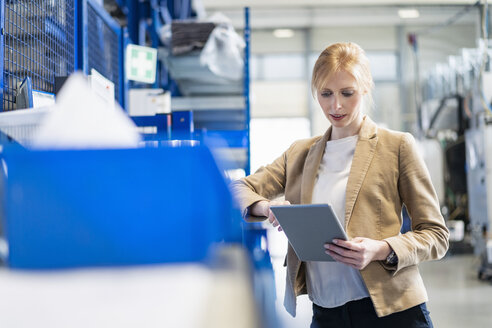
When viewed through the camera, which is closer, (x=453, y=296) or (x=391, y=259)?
(x=391, y=259)

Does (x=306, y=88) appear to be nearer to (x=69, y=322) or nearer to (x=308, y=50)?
(x=308, y=50)

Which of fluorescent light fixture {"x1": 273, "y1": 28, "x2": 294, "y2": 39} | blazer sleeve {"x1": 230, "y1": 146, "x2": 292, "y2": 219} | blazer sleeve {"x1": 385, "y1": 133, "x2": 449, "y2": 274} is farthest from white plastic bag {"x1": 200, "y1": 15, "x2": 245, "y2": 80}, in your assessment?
fluorescent light fixture {"x1": 273, "y1": 28, "x2": 294, "y2": 39}

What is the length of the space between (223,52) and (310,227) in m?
3.61

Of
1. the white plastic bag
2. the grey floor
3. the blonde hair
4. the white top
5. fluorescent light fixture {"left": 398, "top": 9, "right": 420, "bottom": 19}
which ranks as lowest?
the grey floor

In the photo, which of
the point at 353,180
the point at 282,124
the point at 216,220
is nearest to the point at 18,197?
the point at 216,220

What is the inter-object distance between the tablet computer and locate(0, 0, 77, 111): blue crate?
1137mm

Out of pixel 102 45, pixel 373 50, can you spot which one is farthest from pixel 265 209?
pixel 373 50

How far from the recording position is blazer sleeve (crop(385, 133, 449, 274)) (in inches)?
55.4

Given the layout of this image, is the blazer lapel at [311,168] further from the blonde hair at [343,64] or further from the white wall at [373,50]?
the white wall at [373,50]

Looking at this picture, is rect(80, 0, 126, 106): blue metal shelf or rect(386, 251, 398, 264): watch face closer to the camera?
rect(386, 251, 398, 264): watch face

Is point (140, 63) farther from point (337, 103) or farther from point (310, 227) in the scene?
point (310, 227)

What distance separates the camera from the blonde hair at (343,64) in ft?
4.92

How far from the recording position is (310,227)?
1.37 m

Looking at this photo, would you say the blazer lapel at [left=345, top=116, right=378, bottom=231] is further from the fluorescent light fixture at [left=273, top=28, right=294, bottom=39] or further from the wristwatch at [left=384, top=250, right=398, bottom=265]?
the fluorescent light fixture at [left=273, top=28, right=294, bottom=39]
